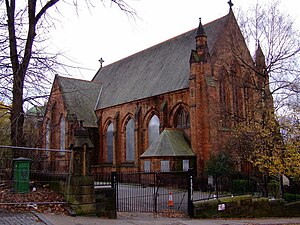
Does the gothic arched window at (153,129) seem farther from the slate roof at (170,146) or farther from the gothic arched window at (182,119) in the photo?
the slate roof at (170,146)

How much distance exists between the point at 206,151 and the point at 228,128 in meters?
3.05

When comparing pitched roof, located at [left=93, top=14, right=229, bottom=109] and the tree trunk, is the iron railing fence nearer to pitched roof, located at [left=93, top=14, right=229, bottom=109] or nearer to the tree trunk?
the tree trunk

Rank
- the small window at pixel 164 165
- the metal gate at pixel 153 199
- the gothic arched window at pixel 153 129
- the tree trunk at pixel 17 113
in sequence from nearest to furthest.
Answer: the tree trunk at pixel 17 113, the metal gate at pixel 153 199, the small window at pixel 164 165, the gothic arched window at pixel 153 129

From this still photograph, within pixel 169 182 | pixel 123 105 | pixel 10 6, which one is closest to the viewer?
pixel 10 6

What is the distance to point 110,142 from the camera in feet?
124

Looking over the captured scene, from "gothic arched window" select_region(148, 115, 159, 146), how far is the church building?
0.09m

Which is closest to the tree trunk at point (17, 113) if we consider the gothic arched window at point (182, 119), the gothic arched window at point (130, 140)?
the gothic arched window at point (182, 119)

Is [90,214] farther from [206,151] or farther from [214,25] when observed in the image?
[214,25]

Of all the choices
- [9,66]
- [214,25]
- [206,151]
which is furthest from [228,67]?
[9,66]

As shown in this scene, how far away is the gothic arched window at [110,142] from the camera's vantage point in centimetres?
3747

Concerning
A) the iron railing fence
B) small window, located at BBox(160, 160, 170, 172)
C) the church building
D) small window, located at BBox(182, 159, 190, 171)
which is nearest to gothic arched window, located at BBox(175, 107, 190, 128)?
the church building

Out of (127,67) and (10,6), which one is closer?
(10,6)

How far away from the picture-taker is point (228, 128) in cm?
2850

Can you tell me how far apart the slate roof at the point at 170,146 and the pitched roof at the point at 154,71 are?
12.8 feet
